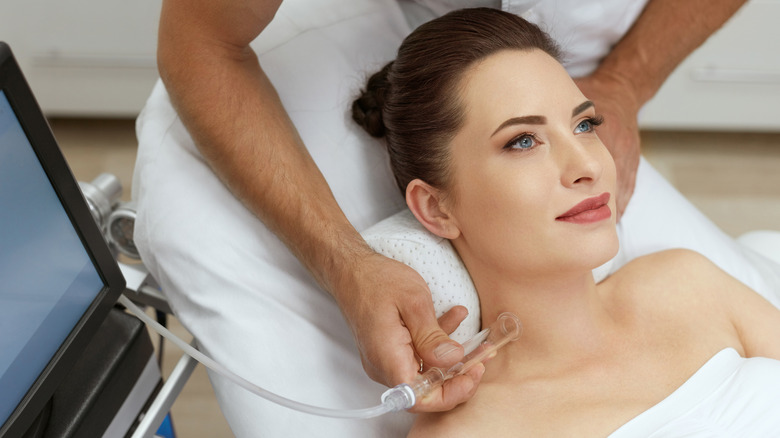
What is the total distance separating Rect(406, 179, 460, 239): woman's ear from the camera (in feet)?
3.70

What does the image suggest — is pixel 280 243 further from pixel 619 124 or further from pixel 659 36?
pixel 659 36

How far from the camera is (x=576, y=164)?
3.30ft

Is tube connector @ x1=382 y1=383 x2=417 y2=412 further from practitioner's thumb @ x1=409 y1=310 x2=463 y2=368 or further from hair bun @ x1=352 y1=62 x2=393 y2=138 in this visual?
hair bun @ x1=352 y1=62 x2=393 y2=138

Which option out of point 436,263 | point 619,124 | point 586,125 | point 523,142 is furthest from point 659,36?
point 436,263

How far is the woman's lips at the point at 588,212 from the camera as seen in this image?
1.01m

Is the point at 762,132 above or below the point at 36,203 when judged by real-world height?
below

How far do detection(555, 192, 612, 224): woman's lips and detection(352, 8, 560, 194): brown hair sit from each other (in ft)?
0.63

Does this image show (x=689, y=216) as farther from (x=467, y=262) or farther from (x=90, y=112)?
(x=90, y=112)

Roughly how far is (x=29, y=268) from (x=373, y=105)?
0.65 meters

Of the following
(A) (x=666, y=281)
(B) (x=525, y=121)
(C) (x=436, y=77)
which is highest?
(C) (x=436, y=77)

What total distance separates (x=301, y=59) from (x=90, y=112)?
4.88 feet

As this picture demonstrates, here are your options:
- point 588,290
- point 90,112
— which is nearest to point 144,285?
point 588,290

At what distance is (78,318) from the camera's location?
875 mm

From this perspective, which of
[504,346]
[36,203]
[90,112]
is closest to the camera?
[36,203]
